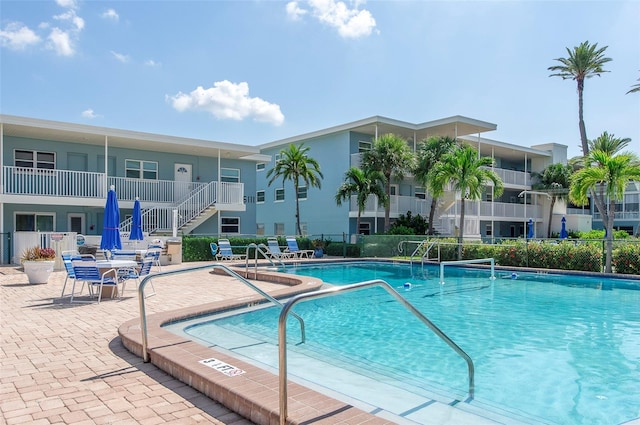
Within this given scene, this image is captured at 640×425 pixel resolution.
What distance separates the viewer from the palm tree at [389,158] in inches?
1020

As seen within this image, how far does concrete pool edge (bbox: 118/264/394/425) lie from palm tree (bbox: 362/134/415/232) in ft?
68.6

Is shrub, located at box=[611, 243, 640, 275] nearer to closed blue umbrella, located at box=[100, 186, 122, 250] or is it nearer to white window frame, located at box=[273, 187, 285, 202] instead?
closed blue umbrella, located at box=[100, 186, 122, 250]

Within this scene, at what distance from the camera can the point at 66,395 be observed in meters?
4.22

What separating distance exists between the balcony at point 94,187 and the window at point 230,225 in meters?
3.05

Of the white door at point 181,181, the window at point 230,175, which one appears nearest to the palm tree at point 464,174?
the window at point 230,175

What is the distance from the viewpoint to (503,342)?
753 centimetres

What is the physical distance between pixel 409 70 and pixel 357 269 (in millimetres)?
8458

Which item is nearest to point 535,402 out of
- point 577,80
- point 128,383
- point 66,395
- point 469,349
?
point 469,349

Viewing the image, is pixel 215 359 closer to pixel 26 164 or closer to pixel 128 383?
pixel 128 383

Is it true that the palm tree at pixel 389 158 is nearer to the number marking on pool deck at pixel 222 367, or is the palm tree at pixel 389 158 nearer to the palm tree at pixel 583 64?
the palm tree at pixel 583 64

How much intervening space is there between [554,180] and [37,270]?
35.5 m

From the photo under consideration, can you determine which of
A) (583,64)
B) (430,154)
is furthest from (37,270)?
(583,64)

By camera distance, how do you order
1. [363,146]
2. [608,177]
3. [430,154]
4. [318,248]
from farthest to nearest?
1. [363,146]
2. [430,154]
3. [318,248]
4. [608,177]

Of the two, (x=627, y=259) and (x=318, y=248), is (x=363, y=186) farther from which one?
(x=627, y=259)
